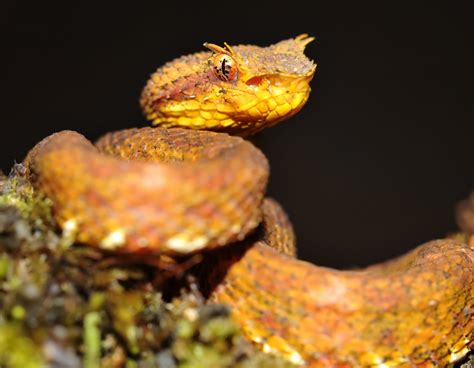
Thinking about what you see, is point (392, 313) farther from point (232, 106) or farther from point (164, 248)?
point (232, 106)

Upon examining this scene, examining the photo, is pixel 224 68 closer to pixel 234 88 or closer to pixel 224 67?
pixel 224 67

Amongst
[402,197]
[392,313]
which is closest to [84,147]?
[392,313]

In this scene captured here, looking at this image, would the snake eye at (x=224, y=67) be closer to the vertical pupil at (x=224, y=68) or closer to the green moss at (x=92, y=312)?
the vertical pupil at (x=224, y=68)

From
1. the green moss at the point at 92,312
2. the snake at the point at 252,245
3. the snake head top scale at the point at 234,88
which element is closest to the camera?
the green moss at the point at 92,312

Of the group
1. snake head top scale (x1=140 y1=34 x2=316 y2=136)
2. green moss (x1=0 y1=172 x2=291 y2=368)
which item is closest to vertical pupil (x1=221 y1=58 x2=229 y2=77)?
snake head top scale (x1=140 y1=34 x2=316 y2=136)

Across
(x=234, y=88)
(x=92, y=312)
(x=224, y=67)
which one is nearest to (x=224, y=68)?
(x=224, y=67)

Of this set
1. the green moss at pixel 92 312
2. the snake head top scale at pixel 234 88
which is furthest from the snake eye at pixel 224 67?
the green moss at pixel 92 312
